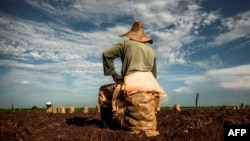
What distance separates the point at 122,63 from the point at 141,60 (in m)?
0.38

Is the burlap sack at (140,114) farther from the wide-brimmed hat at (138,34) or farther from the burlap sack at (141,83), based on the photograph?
the wide-brimmed hat at (138,34)

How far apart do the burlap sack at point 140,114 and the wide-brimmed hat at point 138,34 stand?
1.26 metres

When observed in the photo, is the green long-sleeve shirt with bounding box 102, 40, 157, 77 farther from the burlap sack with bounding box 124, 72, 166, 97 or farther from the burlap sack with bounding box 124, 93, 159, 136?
the burlap sack with bounding box 124, 93, 159, 136

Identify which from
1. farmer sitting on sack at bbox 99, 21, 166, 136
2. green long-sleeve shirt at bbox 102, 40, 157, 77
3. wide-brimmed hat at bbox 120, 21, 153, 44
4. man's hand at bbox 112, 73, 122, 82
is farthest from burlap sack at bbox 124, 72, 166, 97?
wide-brimmed hat at bbox 120, 21, 153, 44

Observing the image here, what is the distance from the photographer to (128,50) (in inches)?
241

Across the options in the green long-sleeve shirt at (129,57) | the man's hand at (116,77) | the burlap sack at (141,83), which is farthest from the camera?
the man's hand at (116,77)

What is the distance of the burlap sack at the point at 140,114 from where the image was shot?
18.8 feet

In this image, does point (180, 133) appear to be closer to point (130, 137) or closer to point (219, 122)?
point (130, 137)

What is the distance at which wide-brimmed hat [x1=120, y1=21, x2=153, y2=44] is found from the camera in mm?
6473

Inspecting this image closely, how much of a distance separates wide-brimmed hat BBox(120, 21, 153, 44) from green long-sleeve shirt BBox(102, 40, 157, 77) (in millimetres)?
174

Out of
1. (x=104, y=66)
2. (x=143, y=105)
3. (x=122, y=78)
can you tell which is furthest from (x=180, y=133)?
(x=104, y=66)

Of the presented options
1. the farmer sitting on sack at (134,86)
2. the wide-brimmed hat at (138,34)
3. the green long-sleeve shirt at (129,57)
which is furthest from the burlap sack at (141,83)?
the wide-brimmed hat at (138,34)

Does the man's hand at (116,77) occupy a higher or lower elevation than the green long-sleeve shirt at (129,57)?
lower

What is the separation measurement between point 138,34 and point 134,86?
124 cm
